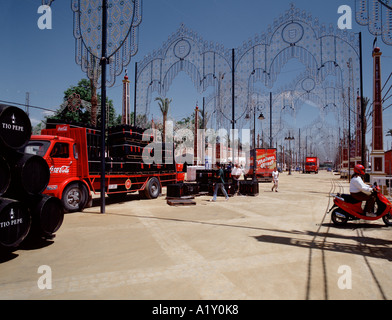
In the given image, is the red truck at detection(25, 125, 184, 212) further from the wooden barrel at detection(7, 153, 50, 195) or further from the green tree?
the green tree

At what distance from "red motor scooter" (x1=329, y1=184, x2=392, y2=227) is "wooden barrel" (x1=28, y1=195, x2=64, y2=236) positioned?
8.15 meters

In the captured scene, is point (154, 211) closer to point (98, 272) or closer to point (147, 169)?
point (147, 169)

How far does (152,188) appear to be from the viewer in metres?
15.3

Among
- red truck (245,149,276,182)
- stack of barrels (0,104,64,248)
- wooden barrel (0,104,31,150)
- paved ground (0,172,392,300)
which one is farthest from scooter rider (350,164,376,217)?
red truck (245,149,276,182)

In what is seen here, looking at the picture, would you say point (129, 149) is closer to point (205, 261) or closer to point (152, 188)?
point (152, 188)

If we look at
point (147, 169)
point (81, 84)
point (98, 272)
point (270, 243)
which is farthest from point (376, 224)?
point (81, 84)

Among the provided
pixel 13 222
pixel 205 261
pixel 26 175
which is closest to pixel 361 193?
pixel 205 261

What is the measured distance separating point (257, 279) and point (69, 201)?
8524 millimetres

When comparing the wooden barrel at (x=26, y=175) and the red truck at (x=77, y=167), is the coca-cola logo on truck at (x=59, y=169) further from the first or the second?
the wooden barrel at (x=26, y=175)

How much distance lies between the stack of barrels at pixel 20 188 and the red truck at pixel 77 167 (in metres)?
4.13

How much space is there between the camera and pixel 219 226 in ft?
27.5

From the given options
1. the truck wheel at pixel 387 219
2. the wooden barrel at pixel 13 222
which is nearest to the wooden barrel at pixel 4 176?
the wooden barrel at pixel 13 222

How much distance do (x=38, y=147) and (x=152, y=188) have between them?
664cm

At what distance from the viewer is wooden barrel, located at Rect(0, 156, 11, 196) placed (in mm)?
5074
